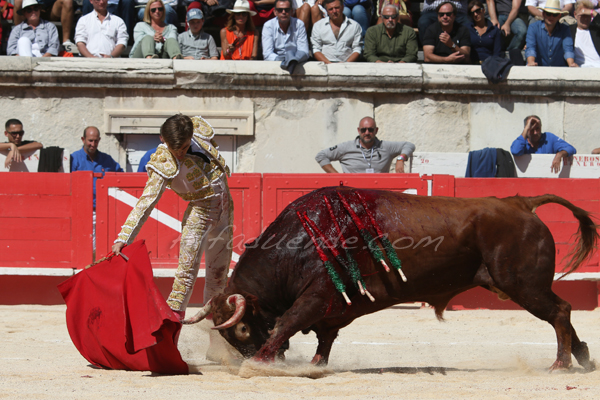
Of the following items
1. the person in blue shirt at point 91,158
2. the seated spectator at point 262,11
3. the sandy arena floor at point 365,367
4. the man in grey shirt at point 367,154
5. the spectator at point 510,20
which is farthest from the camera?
the spectator at point 510,20

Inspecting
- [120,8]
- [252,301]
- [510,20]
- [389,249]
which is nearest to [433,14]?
[510,20]

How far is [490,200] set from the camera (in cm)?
430

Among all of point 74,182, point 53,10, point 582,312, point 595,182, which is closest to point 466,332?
point 582,312

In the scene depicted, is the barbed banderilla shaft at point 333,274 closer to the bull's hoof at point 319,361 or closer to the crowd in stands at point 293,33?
the bull's hoof at point 319,361

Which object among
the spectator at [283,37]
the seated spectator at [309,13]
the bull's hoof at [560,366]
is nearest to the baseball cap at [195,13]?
the spectator at [283,37]

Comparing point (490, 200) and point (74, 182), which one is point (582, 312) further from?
point (74, 182)

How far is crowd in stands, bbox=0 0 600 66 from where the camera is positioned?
8.34 m

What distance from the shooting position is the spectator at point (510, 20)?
351 inches

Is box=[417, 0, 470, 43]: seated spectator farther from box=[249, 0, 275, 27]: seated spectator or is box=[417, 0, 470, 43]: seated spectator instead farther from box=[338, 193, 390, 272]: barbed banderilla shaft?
box=[338, 193, 390, 272]: barbed banderilla shaft

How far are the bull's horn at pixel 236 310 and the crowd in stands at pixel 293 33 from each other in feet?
15.3

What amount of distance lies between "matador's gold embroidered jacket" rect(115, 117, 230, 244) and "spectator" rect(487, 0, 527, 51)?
5707mm

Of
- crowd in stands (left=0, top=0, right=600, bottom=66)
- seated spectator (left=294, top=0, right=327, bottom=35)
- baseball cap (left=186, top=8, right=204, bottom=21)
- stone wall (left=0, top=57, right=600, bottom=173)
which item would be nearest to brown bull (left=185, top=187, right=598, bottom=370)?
stone wall (left=0, top=57, right=600, bottom=173)

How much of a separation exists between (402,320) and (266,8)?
4555 millimetres

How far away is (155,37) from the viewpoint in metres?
8.50
